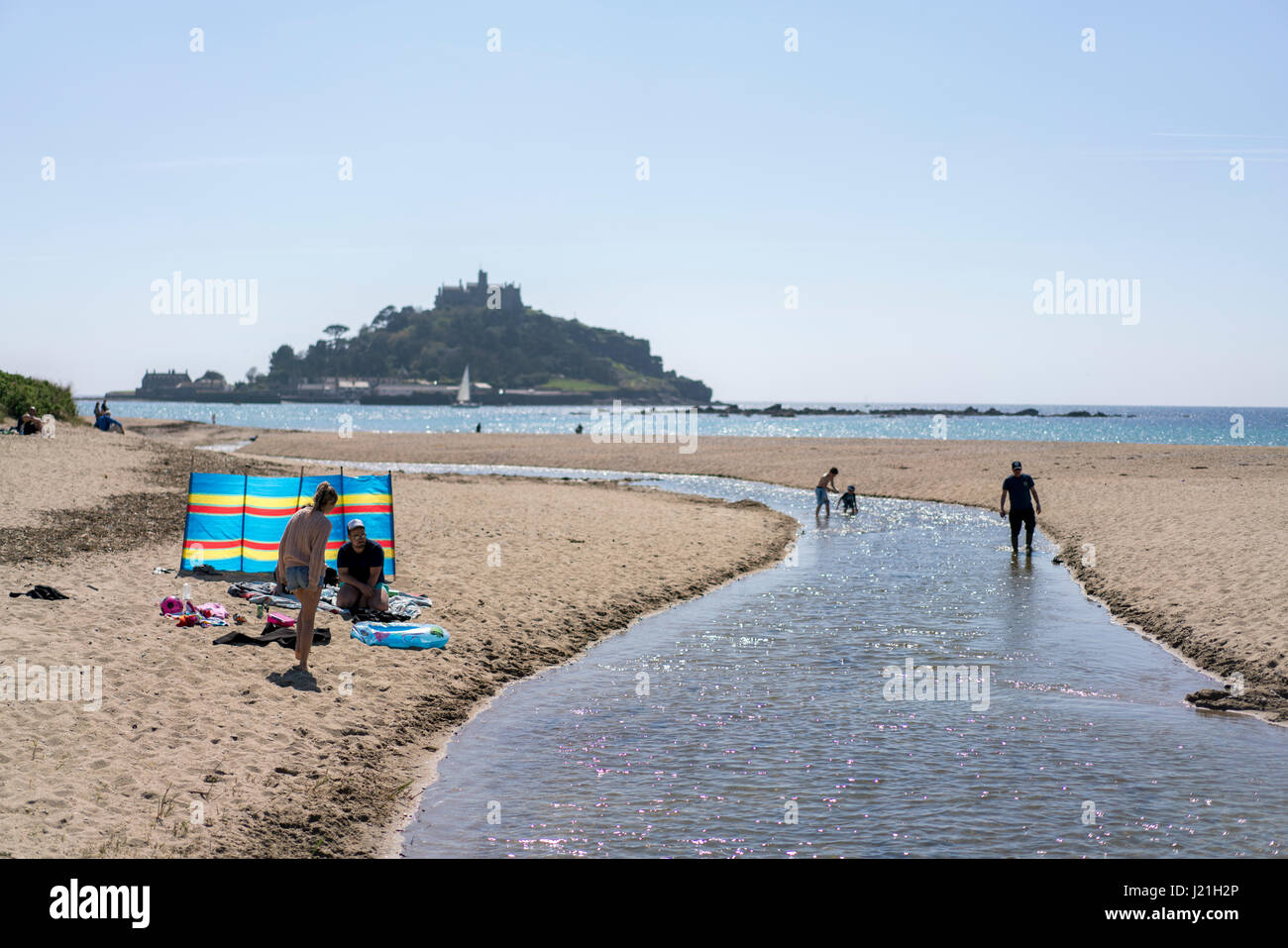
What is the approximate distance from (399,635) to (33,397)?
36.8 m

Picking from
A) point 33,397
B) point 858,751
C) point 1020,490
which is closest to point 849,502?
point 1020,490

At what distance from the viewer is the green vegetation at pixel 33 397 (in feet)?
133

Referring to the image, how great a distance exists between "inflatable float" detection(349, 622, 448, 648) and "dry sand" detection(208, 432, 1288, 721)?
1045cm

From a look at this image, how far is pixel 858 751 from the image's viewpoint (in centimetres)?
1074

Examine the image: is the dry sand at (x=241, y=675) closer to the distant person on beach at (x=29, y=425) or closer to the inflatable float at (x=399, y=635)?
the inflatable float at (x=399, y=635)

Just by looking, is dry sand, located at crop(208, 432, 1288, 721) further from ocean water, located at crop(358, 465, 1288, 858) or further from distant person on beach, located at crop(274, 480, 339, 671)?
distant person on beach, located at crop(274, 480, 339, 671)

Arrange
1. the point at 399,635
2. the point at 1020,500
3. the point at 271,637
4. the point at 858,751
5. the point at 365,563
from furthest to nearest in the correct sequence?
the point at 1020,500 → the point at 365,563 → the point at 399,635 → the point at 271,637 → the point at 858,751

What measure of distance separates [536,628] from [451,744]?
512 cm

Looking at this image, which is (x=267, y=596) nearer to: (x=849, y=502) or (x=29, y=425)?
(x=849, y=502)

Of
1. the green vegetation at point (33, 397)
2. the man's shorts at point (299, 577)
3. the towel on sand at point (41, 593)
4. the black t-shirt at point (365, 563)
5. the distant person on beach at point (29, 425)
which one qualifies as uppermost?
the green vegetation at point (33, 397)

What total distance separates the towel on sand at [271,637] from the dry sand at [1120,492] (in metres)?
11.8

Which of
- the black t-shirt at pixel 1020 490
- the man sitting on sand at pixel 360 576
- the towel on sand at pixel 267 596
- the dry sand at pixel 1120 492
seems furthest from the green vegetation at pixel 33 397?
the black t-shirt at pixel 1020 490

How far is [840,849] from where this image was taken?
8.25 m
